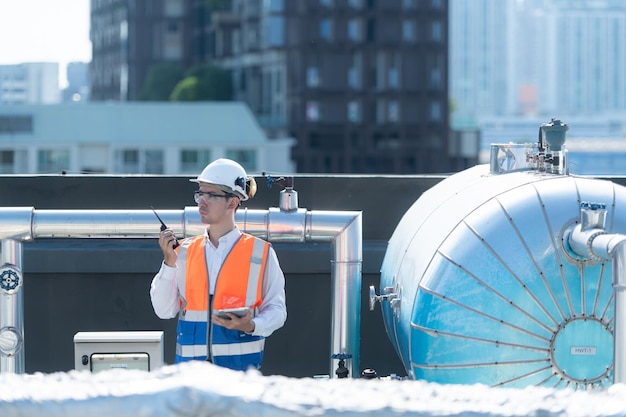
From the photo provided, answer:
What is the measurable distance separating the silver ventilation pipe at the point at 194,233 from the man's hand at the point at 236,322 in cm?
162

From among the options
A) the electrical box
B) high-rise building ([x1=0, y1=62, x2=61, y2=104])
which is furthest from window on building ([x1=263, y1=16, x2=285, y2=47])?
the electrical box

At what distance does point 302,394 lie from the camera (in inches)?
105

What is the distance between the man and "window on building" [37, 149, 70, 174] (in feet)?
291

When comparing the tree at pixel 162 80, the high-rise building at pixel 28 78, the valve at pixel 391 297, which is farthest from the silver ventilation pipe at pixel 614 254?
the tree at pixel 162 80

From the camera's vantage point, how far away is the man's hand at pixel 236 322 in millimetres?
6441

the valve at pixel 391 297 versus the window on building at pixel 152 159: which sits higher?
the window on building at pixel 152 159

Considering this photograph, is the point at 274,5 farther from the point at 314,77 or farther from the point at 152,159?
the point at 152,159

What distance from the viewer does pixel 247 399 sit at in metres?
2.62

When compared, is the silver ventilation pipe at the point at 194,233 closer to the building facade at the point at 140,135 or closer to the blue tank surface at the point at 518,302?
the blue tank surface at the point at 518,302

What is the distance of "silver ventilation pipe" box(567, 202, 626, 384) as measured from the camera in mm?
6051

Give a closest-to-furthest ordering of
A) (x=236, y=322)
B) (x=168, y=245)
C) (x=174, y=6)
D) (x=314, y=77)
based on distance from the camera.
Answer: (x=236, y=322) < (x=168, y=245) < (x=314, y=77) < (x=174, y=6)

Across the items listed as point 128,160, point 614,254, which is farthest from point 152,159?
point 614,254

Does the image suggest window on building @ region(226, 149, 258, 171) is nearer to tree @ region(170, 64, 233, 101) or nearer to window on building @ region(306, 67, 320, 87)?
window on building @ region(306, 67, 320, 87)

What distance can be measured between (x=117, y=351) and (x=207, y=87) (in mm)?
102175
